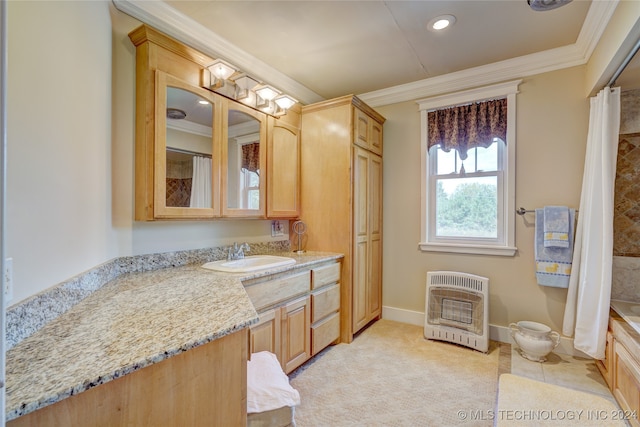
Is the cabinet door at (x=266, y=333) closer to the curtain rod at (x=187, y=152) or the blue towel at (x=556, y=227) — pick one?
the curtain rod at (x=187, y=152)

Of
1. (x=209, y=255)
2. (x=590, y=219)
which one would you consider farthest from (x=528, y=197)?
(x=209, y=255)

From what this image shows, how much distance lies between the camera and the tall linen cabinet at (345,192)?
2713 mm

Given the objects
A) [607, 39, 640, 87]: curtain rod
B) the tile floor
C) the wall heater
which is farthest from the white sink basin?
[607, 39, 640, 87]: curtain rod

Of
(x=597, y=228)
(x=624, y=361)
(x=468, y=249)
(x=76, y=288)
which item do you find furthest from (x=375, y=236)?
(x=76, y=288)

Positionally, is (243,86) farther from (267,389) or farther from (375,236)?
(267,389)

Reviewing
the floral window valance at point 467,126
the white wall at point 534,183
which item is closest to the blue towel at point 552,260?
the white wall at point 534,183

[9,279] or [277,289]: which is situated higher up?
[9,279]

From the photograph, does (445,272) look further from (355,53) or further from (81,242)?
(81,242)

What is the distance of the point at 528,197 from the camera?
→ 2.64 metres

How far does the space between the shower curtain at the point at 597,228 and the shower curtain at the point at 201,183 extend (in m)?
2.81

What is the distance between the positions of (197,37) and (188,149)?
2.88 feet

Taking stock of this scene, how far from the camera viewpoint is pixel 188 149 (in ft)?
6.53

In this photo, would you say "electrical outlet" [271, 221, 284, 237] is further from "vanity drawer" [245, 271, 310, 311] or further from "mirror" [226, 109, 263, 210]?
"vanity drawer" [245, 271, 310, 311]

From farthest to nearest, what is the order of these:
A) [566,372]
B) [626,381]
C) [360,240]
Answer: [360,240], [566,372], [626,381]
